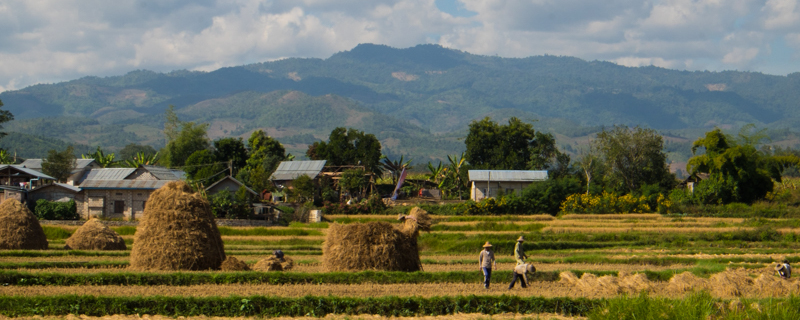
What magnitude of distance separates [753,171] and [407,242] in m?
44.8

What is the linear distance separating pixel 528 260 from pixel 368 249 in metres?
9.22

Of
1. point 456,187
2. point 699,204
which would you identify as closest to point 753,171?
point 699,204

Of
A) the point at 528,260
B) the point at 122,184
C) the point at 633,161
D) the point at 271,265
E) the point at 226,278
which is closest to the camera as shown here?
the point at 226,278

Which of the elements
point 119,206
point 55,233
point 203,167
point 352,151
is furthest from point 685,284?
point 352,151

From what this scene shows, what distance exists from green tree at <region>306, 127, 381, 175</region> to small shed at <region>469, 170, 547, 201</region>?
14.5 metres

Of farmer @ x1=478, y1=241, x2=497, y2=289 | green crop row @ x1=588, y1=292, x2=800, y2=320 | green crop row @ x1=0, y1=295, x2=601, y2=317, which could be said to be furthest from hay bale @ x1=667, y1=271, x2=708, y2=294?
farmer @ x1=478, y1=241, x2=497, y2=289

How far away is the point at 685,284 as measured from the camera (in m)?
19.1

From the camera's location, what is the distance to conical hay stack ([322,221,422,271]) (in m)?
21.3

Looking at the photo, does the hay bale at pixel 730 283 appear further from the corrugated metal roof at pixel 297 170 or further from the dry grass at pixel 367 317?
the corrugated metal roof at pixel 297 170

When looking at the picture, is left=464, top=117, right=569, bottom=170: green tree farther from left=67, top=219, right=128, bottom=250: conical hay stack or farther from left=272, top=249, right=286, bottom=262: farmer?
left=272, top=249, right=286, bottom=262: farmer

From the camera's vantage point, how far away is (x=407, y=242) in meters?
21.9

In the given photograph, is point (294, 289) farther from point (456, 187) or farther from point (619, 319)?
point (456, 187)

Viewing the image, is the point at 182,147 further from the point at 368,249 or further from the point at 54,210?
the point at 368,249

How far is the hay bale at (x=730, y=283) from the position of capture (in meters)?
18.8
